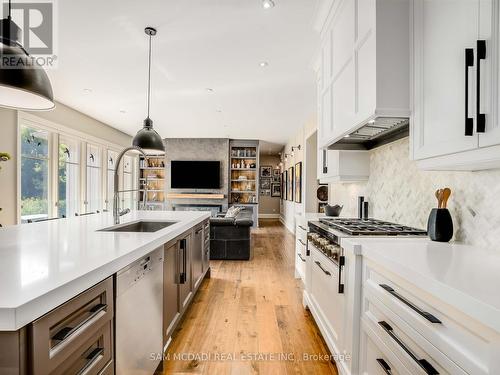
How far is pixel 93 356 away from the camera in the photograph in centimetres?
104

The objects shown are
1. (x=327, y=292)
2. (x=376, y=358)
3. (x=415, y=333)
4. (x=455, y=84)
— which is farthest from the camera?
(x=327, y=292)

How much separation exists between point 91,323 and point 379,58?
1.88 m

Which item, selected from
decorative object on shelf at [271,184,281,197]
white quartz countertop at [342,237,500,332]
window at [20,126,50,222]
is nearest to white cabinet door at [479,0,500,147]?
white quartz countertop at [342,237,500,332]

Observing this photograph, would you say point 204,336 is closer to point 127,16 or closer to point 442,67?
point 442,67

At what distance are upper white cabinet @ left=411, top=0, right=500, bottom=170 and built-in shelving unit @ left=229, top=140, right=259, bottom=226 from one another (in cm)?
758

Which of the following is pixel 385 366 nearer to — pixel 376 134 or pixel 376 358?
pixel 376 358

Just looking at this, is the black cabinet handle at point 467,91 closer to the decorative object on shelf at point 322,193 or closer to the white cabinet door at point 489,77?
the white cabinet door at point 489,77

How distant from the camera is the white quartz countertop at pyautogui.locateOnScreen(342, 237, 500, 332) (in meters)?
0.75

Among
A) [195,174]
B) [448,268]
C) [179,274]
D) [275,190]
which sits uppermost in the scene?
[195,174]

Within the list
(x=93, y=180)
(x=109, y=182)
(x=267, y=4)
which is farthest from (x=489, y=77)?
(x=109, y=182)

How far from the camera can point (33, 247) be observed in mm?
1321

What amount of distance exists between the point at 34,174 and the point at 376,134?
5.45 metres

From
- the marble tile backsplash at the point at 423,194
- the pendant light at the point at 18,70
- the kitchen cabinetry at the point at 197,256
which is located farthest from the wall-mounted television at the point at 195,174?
the pendant light at the point at 18,70

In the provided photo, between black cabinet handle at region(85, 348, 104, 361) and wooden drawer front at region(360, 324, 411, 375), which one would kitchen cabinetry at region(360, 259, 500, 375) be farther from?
black cabinet handle at region(85, 348, 104, 361)
